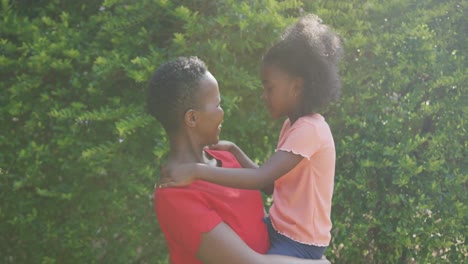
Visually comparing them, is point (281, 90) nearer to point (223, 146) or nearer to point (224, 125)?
point (223, 146)

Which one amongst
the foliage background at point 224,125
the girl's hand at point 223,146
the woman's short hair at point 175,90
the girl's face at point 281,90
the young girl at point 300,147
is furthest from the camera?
the foliage background at point 224,125

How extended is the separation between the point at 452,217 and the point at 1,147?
2.98 metres

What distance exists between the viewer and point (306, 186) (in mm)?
2920

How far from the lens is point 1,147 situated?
462 centimetres

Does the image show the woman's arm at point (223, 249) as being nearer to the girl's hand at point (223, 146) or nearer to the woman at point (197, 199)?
the woman at point (197, 199)

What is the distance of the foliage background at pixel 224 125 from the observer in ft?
14.1

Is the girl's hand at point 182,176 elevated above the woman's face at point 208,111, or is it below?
below

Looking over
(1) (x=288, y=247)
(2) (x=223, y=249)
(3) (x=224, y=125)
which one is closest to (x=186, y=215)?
(2) (x=223, y=249)

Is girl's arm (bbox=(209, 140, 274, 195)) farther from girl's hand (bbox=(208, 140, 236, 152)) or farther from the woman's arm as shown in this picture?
the woman's arm

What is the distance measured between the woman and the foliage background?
1373 mm

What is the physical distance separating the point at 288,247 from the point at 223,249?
43cm

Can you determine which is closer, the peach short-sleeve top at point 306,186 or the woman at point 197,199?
the woman at point 197,199

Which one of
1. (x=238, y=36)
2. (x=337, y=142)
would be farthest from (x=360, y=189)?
(x=238, y=36)

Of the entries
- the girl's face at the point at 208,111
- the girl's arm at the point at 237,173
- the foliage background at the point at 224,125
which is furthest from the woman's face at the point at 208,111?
the foliage background at the point at 224,125
